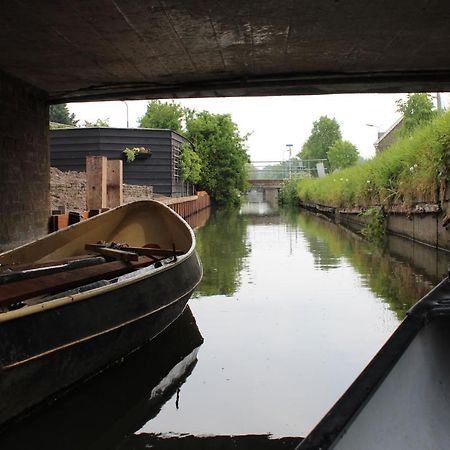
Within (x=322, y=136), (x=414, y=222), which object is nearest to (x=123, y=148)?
(x=414, y=222)

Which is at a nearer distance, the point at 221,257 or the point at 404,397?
the point at 404,397

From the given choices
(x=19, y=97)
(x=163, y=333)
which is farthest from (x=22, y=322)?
(x=19, y=97)

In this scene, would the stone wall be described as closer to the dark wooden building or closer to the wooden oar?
the dark wooden building

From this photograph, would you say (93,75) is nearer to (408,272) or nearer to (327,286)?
(327,286)

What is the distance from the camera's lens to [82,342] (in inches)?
156

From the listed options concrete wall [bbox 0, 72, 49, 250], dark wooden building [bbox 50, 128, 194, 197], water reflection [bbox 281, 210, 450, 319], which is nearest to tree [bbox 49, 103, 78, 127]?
dark wooden building [bbox 50, 128, 194, 197]

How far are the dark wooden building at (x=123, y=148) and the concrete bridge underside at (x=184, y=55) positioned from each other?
15573mm

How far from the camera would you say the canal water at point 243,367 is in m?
3.73

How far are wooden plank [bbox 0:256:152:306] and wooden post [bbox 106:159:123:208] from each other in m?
8.03

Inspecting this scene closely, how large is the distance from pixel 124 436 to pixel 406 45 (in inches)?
188

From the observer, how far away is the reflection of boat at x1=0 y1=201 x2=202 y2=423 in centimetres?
349

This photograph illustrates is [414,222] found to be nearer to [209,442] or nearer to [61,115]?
[209,442]

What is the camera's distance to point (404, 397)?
93.7 inches

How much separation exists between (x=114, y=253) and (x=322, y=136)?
76695 mm
